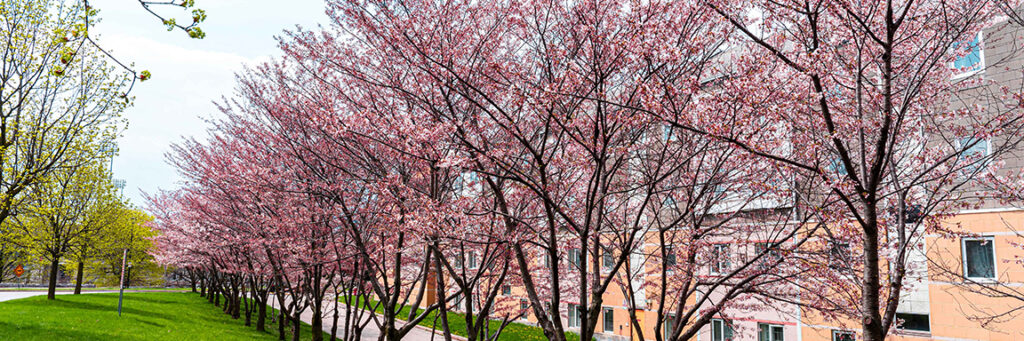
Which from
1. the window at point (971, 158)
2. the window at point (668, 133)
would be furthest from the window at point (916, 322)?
the window at point (668, 133)

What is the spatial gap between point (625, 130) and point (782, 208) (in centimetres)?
341

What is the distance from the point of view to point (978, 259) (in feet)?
47.7

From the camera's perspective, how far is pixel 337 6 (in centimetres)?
745

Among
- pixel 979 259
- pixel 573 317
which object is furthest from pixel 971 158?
pixel 573 317

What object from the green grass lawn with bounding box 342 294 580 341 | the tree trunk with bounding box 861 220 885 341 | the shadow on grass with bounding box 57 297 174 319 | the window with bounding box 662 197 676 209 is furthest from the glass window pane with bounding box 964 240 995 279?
the shadow on grass with bounding box 57 297 174 319

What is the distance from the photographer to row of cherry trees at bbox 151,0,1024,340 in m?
5.39

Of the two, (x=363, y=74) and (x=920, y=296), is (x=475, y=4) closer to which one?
(x=363, y=74)

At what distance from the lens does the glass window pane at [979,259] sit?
46.8 ft

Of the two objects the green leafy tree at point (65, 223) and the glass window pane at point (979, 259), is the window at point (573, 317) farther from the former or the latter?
A: the green leafy tree at point (65, 223)

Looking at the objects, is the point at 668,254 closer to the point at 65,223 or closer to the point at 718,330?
the point at 718,330

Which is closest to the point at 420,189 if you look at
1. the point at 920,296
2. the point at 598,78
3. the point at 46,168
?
the point at 598,78

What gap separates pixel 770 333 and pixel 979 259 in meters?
5.79

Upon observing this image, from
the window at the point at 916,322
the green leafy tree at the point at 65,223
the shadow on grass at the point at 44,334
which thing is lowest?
the shadow on grass at the point at 44,334

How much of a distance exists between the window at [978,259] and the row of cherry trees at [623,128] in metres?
7.53
